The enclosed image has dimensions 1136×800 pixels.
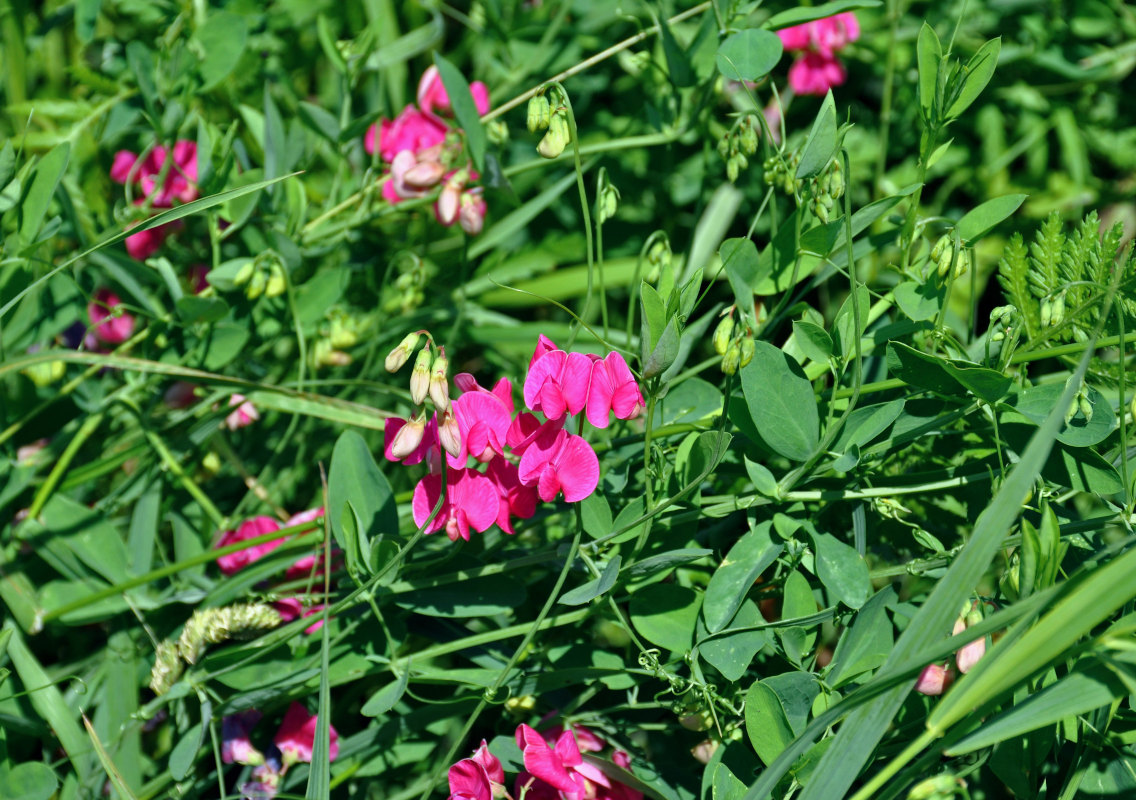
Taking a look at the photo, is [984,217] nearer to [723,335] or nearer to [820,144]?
[820,144]

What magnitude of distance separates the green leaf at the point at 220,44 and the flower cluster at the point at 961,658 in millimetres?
1423

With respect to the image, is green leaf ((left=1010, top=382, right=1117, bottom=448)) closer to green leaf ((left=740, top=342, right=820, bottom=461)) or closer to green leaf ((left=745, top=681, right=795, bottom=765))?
green leaf ((left=740, top=342, right=820, bottom=461))

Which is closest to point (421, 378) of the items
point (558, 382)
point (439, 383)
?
point (439, 383)

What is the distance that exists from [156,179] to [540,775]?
120 cm

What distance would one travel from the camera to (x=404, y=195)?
4.97ft

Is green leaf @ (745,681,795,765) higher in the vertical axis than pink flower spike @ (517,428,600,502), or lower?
lower

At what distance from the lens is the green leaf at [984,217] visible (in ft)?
3.47

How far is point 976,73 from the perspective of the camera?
1023 millimetres

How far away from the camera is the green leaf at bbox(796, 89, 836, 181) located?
993 mm

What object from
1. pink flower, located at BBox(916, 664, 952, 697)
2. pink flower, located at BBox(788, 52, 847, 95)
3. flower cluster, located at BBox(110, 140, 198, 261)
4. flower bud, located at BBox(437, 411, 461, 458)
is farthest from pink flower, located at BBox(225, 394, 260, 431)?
pink flower, located at BBox(788, 52, 847, 95)

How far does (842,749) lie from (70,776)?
1056 mm

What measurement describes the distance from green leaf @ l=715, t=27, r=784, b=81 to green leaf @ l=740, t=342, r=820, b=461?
1.40ft

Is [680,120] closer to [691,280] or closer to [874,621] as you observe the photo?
[691,280]

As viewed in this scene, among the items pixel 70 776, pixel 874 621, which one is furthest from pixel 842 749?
pixel 70 776
